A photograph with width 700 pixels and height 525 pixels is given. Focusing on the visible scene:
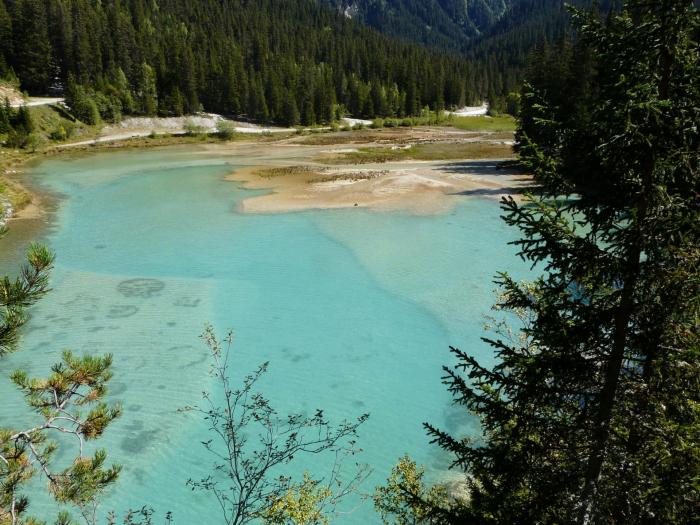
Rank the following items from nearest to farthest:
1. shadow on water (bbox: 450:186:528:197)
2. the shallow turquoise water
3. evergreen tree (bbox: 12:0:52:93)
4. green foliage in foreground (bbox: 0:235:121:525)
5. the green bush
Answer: green foliage in foreground (bbox: 0:235:121:525) → the shallow turquoise water → shadow on water (bbox: 450:186:528:197) → evergreen tree (bbox: 12:0:52:93) → the green bush

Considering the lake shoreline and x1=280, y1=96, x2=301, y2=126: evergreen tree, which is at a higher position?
x1=280, y1=96, x2=301, y2=126: evergreen tree

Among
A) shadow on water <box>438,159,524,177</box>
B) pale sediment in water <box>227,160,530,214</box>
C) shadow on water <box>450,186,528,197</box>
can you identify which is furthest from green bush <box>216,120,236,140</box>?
shadow on water <box>450,186,528,197</box>

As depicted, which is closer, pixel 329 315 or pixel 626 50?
pixel 626 50

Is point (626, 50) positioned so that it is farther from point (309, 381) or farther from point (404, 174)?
point (404, 174)

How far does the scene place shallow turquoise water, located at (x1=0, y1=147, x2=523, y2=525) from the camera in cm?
1454

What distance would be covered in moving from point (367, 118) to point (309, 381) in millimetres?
121171

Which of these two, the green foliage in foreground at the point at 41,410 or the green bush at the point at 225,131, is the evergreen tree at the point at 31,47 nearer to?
the green bush at the point at 225,131

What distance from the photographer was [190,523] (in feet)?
39.3

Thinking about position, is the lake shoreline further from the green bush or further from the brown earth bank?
the green bush

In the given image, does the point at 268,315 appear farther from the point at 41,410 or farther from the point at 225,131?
the point at 225,131

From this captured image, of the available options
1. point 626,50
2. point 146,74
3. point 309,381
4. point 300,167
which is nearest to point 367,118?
point 146,74

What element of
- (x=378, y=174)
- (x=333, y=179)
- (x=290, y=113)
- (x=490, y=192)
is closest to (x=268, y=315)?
(x=490, y=192)

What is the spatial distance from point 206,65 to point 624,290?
4790 inches

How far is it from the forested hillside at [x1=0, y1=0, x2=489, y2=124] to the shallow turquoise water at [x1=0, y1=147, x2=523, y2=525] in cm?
7207
